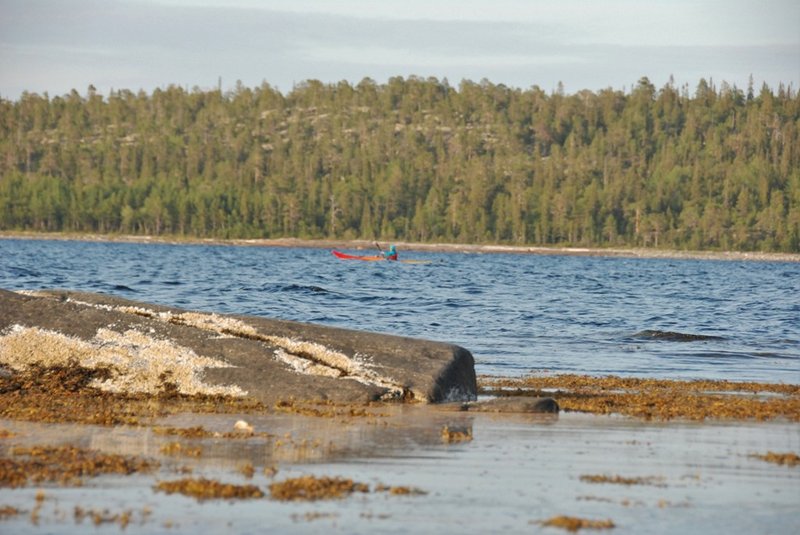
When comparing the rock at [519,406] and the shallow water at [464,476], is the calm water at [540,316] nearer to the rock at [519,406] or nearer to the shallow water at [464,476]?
the rock at [519,406]

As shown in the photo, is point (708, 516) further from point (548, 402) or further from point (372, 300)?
point (372, 300)

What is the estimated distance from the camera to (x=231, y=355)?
619 inches

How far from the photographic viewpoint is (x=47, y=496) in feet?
29.9

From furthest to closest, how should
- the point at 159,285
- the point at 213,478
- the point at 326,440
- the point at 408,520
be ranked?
1. the point at 159,285
2. the point at 326,440
3. the point at 213,478
4. the point at 408,520

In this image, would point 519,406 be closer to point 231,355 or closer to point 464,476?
point 231,355

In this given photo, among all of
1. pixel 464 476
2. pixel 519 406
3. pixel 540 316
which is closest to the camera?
pixel 464 476

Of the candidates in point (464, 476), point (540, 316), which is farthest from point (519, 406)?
point (540, 316)

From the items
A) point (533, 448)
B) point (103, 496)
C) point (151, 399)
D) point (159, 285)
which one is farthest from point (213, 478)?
point (159, 285)

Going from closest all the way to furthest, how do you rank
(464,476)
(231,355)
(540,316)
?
(464,476), (231,355), (540,316)

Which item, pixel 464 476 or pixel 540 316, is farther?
pixel 540 316

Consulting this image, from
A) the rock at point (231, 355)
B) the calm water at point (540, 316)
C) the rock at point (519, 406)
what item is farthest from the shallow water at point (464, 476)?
the calm water at point (540, 316)

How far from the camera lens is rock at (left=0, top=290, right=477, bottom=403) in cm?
A: 1534

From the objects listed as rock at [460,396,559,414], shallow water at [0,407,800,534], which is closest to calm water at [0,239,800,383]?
rock at [460,396,559,414]

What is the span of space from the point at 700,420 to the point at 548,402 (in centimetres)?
182
